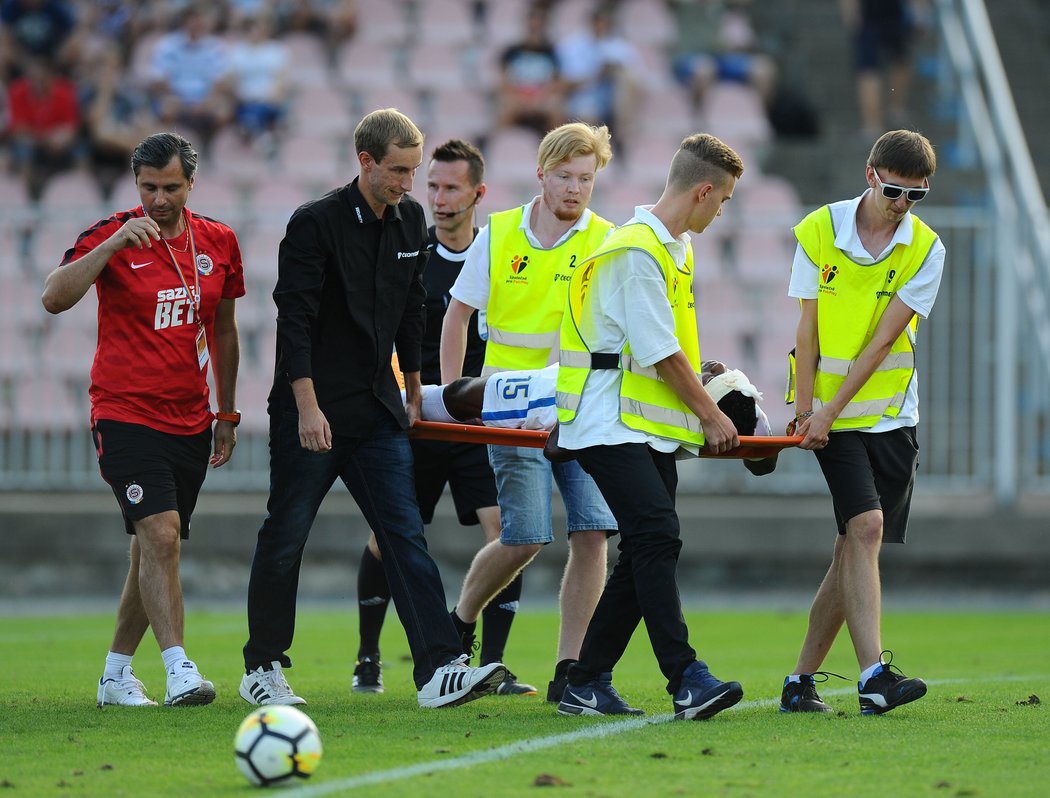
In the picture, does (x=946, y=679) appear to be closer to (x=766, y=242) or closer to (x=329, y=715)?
(x=329, y=715)

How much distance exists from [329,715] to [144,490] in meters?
1.15

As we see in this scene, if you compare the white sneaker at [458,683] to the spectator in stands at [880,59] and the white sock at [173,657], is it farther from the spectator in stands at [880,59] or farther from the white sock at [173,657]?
the spectator in stands at [880,59]

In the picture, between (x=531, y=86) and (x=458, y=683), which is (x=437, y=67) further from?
(x=458, y=683)

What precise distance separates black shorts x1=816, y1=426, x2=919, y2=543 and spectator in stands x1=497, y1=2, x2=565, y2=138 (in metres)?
9.77

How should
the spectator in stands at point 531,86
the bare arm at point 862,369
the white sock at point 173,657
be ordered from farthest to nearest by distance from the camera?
the spectator in stands at point 531,86, the white sock at point 173,657, the bare arm at point 862,369

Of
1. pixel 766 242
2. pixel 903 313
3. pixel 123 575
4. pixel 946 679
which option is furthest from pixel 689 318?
pixel 123 575

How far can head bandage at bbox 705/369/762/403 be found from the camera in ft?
19.9

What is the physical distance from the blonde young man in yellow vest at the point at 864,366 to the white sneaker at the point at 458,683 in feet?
3.75

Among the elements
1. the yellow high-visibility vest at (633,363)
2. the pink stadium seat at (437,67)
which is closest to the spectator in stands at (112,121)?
the pink stadium seat at (437,67)

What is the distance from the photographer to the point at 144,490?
20.6 ft

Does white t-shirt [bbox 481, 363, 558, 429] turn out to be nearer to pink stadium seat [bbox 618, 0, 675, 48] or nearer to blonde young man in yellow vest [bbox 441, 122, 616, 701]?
blonde young man in yellow vest [bbox 441, 122, 616, 701]

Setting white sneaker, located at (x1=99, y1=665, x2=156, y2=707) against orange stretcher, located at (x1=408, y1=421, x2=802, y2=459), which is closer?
orange stretcher, located at (x1=408, y1=421, x2=802, y2=459)

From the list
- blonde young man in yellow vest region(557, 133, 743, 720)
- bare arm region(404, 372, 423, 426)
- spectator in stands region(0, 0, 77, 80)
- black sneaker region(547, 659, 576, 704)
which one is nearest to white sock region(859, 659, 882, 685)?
blonde young man in yellow vest region(557, 133, 743, 720)

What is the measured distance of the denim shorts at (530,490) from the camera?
662 cm
